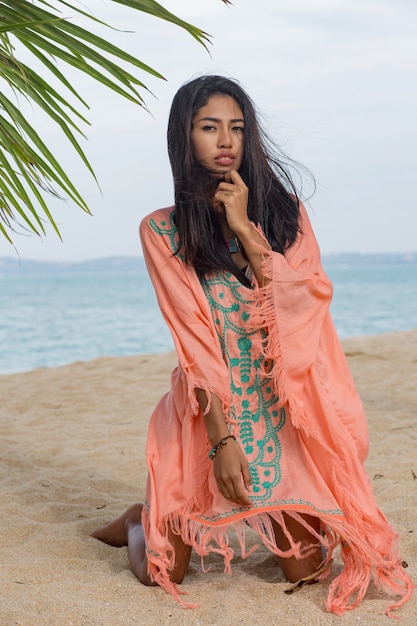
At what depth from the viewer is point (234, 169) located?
2.30 meters

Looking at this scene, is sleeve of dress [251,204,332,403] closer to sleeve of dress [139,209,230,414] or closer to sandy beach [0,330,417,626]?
sleeve of dress [139,209,230,414]

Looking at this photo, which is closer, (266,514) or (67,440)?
(266,514)

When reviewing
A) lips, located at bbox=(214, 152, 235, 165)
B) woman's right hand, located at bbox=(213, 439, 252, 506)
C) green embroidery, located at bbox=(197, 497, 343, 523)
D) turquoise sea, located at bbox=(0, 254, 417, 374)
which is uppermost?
lips, located at bbox=(214, 152, 235, 165)

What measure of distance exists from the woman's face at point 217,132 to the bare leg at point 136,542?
1083 millimetres

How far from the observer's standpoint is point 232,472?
2123mm

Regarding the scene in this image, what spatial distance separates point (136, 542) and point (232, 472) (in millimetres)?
535

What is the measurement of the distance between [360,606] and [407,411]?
110 inches

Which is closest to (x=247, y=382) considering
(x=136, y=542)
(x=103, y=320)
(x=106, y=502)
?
(x=136, y=542)

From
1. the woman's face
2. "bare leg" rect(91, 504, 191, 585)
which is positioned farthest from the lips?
"bare leg" rect(91, 504, 191, 585)

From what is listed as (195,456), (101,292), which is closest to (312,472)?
(195,456)

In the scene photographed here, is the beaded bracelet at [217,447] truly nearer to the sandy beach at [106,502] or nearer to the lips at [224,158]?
the sandy beach at [106,502]

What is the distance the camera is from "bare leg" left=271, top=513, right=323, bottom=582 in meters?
2.24

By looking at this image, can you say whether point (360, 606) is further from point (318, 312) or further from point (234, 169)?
point (234, 169)

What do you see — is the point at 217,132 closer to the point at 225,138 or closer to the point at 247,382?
the point at 225,138
